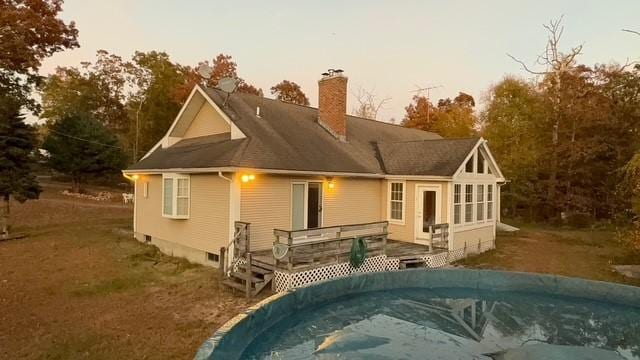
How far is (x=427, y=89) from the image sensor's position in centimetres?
4444

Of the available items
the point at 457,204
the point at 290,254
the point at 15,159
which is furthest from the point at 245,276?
the point at 15,159

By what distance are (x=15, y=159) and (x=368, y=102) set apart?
35880 mm

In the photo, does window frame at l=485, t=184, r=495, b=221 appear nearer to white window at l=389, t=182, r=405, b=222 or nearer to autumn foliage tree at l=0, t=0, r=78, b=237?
white window at l=389, t=182, r=405, b=222

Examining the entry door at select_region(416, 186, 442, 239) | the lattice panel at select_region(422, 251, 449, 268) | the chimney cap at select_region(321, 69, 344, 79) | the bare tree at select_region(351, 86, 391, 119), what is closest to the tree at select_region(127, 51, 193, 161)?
the bare tree at select_region(351, 86, 391, 119)

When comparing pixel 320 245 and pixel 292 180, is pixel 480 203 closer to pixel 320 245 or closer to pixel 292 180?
pixel 292 180

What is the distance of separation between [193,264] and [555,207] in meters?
26.3

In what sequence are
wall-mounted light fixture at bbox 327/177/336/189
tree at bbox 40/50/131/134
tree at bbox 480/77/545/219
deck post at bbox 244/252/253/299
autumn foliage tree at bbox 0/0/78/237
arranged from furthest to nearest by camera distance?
1. tree at bbox 40/50/131/134
2. tree at bbox 480/77/545/219
3. autumn foliage tree at bbox 0/0/78/237
4. wall-mounted light fixture at bbox 327/177/336/189
5. deck post at bbox 244/252/253/299

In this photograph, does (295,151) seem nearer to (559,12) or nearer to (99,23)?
(99,23)

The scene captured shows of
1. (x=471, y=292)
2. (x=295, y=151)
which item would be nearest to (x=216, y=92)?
(x=295, y=151)

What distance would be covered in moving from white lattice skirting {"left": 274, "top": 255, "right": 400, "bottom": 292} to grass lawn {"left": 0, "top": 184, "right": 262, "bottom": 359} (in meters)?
1.12

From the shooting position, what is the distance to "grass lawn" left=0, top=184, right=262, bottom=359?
6668 millimetres

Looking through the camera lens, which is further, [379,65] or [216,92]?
[379,65]


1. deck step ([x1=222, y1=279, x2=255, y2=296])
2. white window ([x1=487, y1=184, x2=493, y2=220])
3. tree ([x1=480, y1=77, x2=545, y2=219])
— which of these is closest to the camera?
deck step ([x1=222, y1=279, x2=255, y2=296])

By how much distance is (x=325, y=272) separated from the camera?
10562mm
